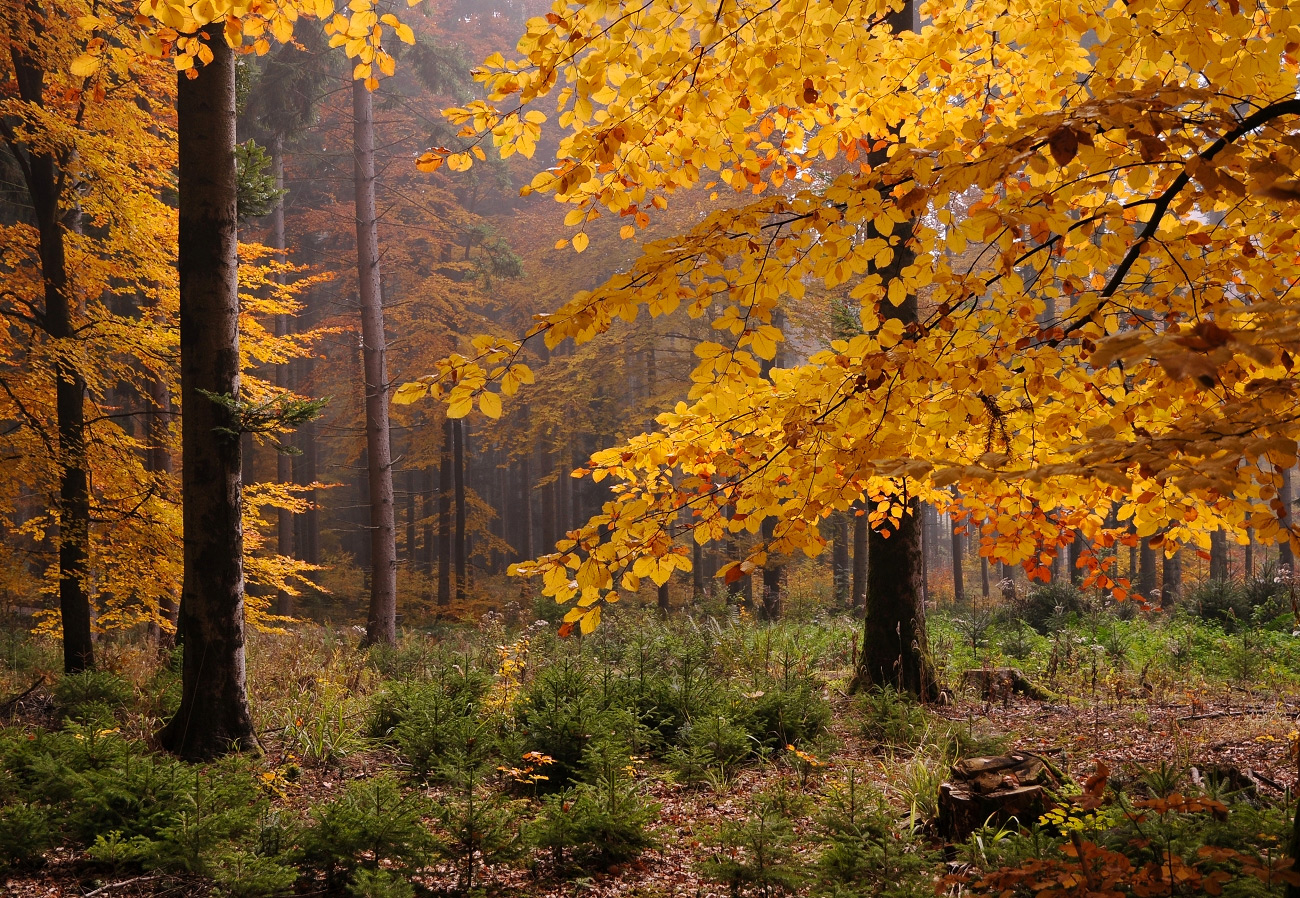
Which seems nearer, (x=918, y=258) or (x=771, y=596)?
(x=918, y=258)

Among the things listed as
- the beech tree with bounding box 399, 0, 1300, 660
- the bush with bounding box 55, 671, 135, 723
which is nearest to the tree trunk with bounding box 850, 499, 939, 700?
the beech tree with bounding box 399, 0, 1300, 660

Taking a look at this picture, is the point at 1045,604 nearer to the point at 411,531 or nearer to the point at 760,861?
the point at 760,861

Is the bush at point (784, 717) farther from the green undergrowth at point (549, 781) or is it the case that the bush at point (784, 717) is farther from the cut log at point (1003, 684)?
the cut log at point (1003, 684)

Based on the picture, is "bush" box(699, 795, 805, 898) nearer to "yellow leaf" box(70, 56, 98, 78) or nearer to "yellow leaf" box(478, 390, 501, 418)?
"yellow leaf" box(478, 390, 501, 418)

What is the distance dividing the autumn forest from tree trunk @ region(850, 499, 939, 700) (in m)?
0.03

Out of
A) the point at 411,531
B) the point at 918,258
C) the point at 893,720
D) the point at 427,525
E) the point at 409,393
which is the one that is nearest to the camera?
the point at 409,393

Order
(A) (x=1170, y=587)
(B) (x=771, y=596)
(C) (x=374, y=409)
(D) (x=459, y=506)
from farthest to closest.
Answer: (D) (x=459, y=506), (B) (x=771, y=596), (A) (x=1170, y=587), (C) (x=374, y=409)

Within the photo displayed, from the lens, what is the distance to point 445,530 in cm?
1888

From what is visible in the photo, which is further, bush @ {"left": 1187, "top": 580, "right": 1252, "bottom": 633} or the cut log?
bush @ {"left": 1187, "top": 580, "right": 1252, "bottom": 633}

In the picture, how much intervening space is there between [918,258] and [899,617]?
472 cm

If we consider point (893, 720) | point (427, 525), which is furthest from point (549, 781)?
point (427, 525)

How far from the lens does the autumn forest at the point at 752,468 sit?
6.59 ft

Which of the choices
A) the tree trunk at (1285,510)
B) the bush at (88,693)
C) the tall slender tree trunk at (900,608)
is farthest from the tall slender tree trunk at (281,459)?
the tree trunk at (1285,510)

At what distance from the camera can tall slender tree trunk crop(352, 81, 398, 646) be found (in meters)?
11.0
